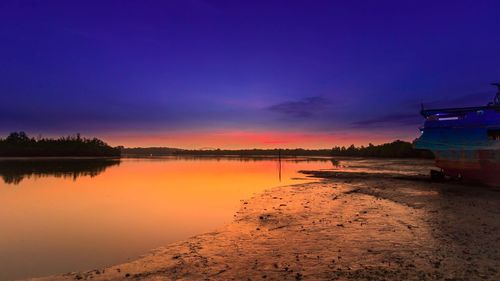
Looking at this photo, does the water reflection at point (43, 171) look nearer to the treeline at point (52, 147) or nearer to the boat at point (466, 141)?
the boat at point (466, 141)

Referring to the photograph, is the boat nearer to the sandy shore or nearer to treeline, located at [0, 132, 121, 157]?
the sandy shore

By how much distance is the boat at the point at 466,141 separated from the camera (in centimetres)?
2306

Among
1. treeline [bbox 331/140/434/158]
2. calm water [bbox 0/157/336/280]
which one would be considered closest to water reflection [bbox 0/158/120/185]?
calm water [bbox 0/157/336/280]

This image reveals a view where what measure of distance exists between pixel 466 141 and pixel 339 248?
21585 mm

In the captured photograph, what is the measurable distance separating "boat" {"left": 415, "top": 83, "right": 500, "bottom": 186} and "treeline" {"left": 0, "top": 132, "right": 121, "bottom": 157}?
124m

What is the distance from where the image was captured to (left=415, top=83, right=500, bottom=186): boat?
908 inches

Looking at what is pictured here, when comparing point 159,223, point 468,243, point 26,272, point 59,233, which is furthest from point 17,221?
point 468,243

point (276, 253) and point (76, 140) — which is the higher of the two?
point (76, 140)

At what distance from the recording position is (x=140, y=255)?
28.4 ft

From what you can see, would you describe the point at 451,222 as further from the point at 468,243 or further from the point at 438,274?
the point at 438,274

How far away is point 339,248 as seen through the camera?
27.0ft

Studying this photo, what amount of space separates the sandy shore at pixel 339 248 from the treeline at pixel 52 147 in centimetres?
12500

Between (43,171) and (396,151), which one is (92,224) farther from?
(396,151)

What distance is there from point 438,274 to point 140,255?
6650 mm
